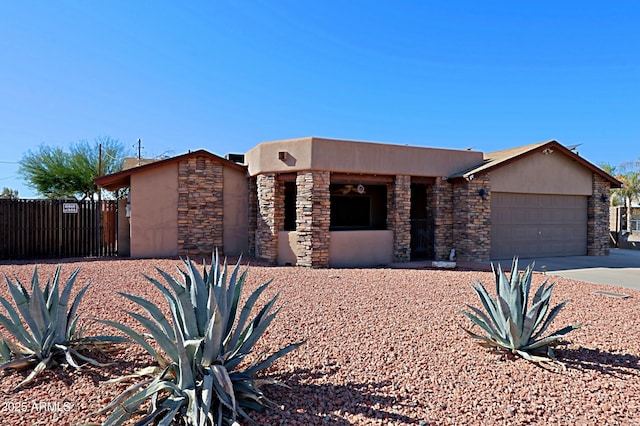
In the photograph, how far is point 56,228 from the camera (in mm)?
12500

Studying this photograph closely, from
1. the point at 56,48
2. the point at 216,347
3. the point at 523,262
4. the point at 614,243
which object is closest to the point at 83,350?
the point at 216,347

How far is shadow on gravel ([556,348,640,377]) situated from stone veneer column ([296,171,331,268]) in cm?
737

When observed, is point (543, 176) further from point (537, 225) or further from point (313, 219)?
point (313, 219)

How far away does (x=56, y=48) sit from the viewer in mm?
11633

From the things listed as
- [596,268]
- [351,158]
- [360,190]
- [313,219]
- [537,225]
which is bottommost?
[596,268]

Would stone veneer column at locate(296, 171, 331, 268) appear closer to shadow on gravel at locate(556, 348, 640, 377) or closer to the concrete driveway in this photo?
the concrete driveway

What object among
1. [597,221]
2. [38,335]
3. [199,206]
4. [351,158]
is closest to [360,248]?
[351,158]

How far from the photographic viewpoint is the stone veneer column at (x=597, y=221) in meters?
14.6

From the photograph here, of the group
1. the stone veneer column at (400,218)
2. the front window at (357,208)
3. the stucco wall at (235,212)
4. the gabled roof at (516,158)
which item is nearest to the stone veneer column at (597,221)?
the gabled roof at (516,158)

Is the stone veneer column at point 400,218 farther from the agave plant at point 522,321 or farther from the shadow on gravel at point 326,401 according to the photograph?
the shadow on gravel at point 326,401

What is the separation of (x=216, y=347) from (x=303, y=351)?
1557 mm

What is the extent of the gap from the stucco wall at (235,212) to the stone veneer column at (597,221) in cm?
1392

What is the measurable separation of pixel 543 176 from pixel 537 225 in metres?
1.91

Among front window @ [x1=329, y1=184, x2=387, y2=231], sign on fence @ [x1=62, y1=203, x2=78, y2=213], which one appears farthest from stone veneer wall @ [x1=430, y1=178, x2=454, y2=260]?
sign on fence @ [x1=62, y1=203, x2=78, y2=213]
